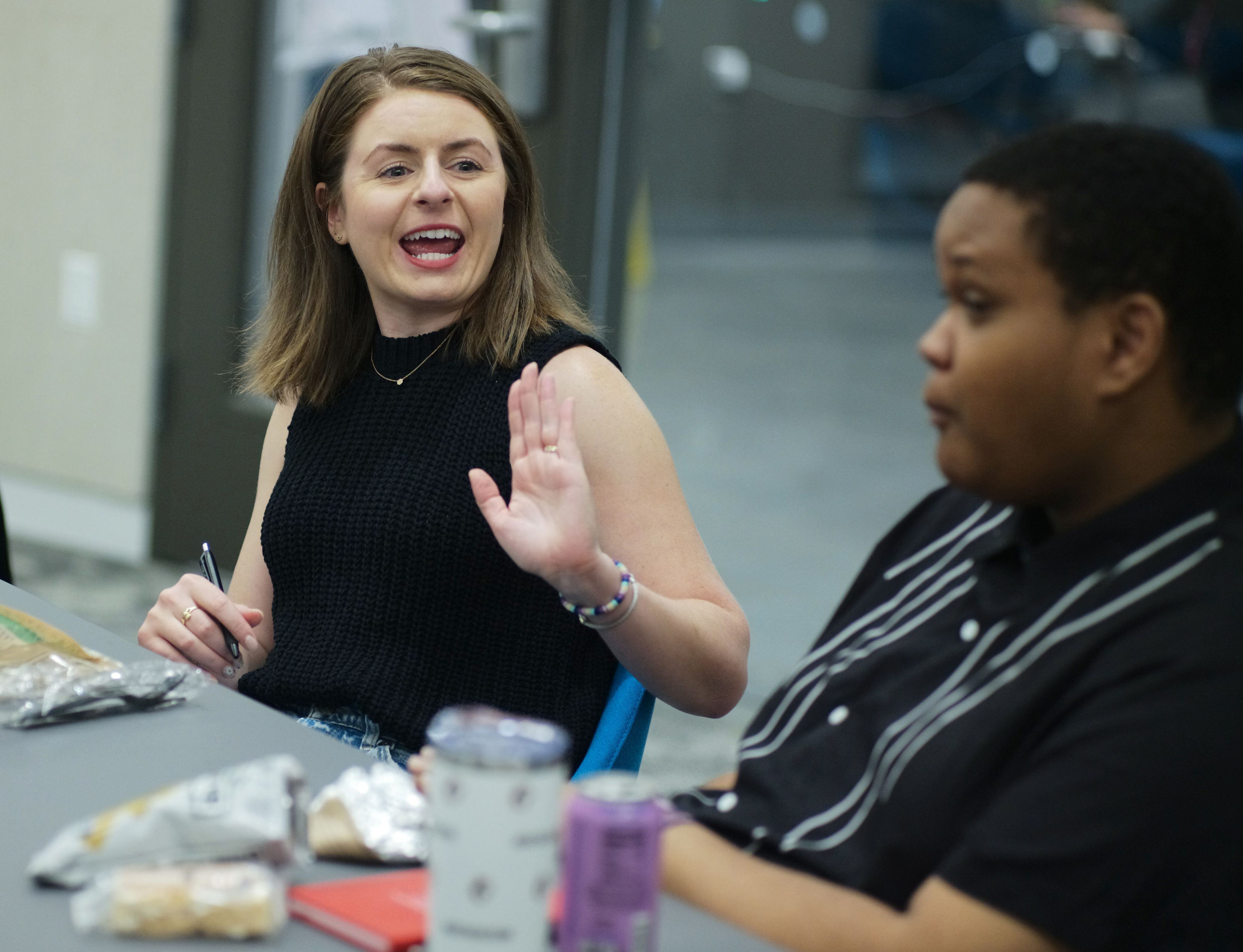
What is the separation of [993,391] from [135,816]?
62 cm

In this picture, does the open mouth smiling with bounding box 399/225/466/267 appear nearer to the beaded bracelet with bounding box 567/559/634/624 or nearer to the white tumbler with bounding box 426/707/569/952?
the beaded bracelet with bounding box 567/559/634/624

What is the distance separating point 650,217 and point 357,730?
2400mm

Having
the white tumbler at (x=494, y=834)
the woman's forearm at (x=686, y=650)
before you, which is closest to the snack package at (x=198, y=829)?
the white tumbler at (x=494, y=834)

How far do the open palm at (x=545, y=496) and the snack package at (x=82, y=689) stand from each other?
34 centimetres

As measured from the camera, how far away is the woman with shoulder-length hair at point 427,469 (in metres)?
1.60

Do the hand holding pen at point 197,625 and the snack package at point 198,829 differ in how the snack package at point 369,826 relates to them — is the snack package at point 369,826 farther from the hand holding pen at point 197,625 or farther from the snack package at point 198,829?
the hand holding pen at point 197,625

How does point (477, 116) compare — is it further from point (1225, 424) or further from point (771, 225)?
point (771, 225)

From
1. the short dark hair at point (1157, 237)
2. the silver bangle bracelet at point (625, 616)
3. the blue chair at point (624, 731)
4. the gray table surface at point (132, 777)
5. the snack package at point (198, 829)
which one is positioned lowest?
the blue chair at point (624, 731)

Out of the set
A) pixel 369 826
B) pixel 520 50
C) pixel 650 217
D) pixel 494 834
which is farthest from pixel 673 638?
pixel 650 217

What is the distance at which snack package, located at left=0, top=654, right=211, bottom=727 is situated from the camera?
1.35 metres

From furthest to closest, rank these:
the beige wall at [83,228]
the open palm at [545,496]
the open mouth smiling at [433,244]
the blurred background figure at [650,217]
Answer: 1. the beige wall at [83,228]
2. the blurred background figure at [650,217]
3. the open mouth smiling at [433,244]
4. the open palm at [545,496]

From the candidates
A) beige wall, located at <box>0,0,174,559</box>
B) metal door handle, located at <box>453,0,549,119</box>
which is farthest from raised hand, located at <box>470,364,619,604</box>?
beige wall, located at <box>0,0,174,559</box>

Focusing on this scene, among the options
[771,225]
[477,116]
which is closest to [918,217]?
[771,225]

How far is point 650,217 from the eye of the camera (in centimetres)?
383
